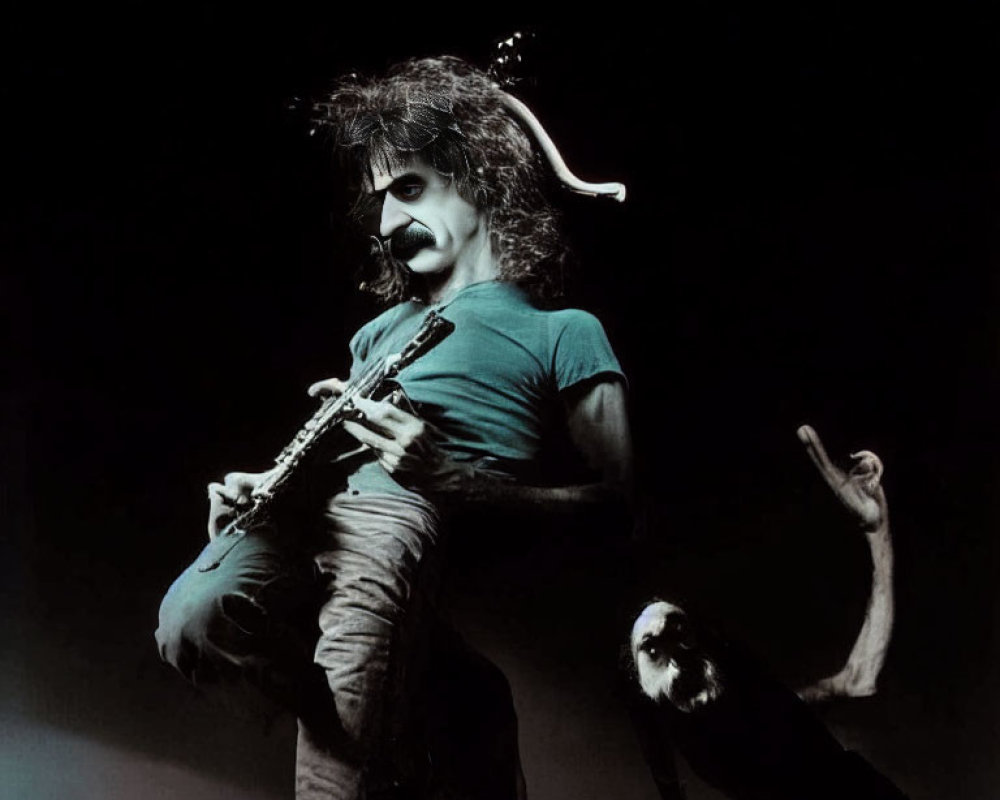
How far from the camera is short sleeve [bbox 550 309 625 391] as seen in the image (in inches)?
100.0

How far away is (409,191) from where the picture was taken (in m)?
2.72

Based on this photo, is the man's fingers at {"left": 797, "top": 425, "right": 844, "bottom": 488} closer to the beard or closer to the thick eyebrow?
the beard

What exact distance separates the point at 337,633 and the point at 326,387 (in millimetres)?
612

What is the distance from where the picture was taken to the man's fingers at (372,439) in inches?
95.7

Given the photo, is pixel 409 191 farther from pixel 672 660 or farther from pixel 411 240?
pixel 672 660

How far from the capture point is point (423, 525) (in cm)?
245

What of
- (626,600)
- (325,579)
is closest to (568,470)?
(626,600)

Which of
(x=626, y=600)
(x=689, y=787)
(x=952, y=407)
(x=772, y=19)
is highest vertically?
(x=772, y=19)

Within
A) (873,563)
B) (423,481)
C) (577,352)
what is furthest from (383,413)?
(873,563)

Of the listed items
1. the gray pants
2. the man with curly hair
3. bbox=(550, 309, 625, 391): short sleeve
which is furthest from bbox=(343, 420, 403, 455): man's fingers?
bbox=(550, 309, 625, 391): short sleeve

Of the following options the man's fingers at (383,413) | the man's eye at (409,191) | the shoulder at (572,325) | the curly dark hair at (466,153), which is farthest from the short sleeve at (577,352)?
the man's eye at (409,191)

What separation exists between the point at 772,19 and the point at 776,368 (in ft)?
2.93

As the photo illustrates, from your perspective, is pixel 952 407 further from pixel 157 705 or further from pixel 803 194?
pixel 157 705

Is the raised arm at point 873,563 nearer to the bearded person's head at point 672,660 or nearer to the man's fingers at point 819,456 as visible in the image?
the man's fingers at point 819,456
